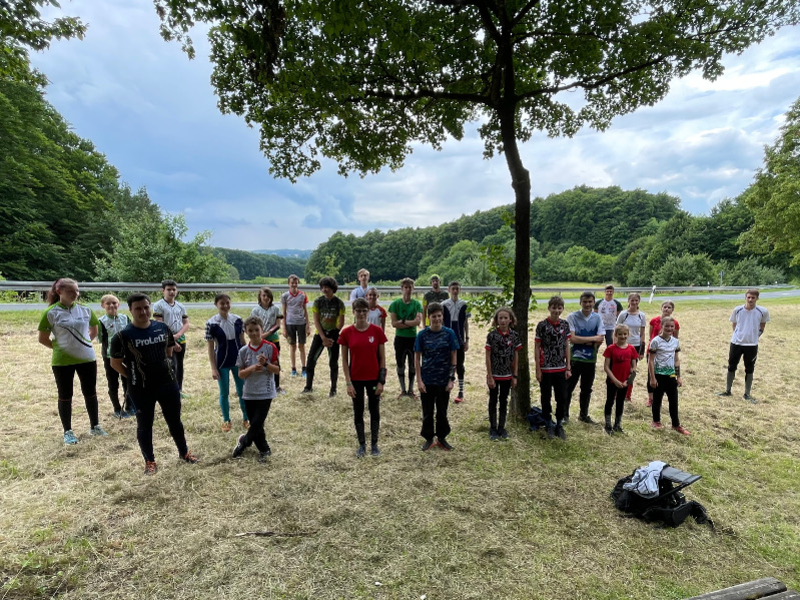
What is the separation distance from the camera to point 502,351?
517 centimetres

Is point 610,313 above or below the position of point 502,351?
above

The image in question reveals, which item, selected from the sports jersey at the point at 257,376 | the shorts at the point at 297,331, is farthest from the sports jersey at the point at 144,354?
the shorts at the point at 297,331

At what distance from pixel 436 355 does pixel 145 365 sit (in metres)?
3.18

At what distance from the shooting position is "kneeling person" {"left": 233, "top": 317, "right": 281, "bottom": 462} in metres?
4.70

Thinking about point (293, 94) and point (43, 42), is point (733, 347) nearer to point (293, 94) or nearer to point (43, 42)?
point (293, 94)

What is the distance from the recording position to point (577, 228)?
87.7 m

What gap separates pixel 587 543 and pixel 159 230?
1994cm

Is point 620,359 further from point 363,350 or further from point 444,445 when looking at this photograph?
point 363,350

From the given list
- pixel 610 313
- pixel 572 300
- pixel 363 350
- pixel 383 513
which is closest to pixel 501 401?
pixel 363 350

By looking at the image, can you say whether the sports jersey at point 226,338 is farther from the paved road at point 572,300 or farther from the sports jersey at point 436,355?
the paved road at point 572,300

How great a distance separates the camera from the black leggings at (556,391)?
17.8 ft

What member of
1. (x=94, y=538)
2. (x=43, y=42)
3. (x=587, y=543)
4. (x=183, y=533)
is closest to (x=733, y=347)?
(x=587, y=543)

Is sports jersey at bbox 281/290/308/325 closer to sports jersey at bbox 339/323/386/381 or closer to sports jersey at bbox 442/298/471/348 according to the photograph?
sports jersey at bbox 442/298/471/348

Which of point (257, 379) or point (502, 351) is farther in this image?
point (502, 351)
